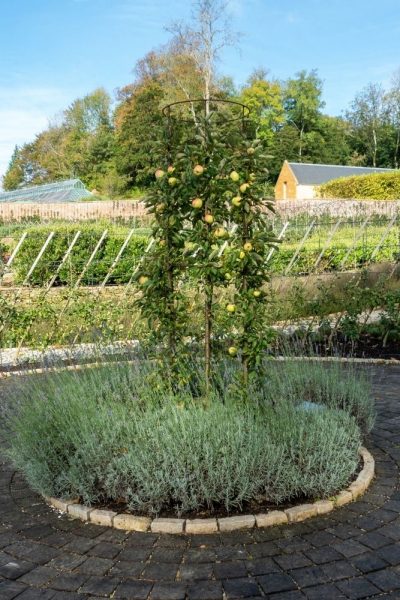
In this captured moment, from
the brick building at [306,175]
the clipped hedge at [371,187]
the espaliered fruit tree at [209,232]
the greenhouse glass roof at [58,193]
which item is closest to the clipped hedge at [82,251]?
the espaliered fruit tree at [209,232]

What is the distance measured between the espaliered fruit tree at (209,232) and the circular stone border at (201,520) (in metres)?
0.98

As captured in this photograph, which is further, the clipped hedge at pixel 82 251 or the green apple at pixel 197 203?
the clipped hedge at pixel 82 251

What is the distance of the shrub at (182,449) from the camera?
3.18 m

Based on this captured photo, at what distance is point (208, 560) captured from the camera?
2758 millimetres

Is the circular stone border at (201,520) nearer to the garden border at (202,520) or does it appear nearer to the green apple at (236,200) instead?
the garden border at (202,520)

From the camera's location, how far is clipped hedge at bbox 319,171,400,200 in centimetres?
3238

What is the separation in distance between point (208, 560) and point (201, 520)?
315 mm

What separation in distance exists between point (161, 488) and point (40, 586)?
0.79 metres

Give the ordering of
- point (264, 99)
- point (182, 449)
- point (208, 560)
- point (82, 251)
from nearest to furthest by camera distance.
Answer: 1. point (208, 560)
2. point (182, 449)
3. point (82, 251)
4. point (264, 99)

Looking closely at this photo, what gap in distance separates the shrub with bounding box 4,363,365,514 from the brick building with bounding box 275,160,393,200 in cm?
4540

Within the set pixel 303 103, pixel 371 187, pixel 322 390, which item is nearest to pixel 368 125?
pixel 303 103

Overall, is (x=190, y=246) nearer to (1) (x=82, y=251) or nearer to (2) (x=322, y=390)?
(2) (x=322, y=390)

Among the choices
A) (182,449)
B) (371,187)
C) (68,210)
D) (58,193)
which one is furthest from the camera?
(58,193)

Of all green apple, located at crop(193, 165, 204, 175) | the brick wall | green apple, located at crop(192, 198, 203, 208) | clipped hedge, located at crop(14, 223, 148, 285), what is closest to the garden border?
green apple, located at crop(192, 198, 203, 208)
